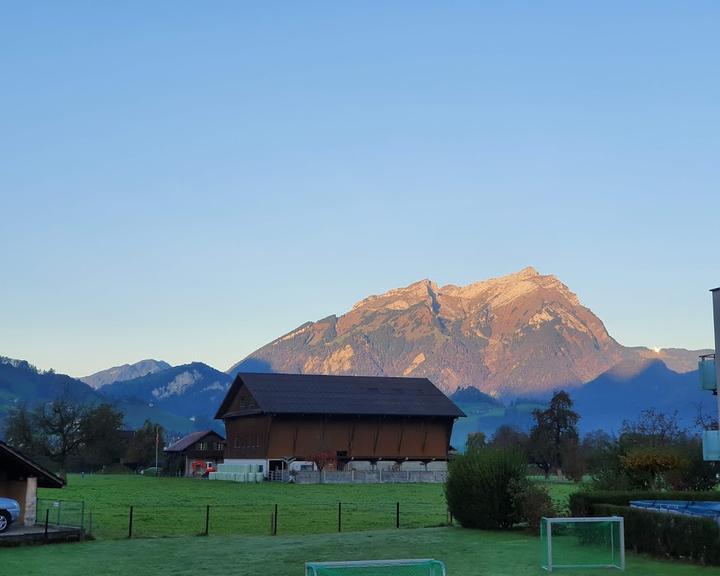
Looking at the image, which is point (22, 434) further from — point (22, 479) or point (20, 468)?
point (20, 468)

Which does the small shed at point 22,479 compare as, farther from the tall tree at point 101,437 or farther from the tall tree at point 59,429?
the tall tree at point 101,437

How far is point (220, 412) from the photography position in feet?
424

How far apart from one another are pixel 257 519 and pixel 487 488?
12330 millimetres

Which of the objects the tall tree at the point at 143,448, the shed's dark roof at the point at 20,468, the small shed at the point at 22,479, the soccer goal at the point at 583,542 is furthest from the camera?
the tall tree at the point at 143,448

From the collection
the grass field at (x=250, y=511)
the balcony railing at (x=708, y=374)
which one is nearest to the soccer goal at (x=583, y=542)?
the grass field at (x=250, y=511)

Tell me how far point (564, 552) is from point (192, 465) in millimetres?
117645

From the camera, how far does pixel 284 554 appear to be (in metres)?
30.4

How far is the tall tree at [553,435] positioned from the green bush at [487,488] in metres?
77.8

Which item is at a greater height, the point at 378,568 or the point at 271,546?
the point at 378,568

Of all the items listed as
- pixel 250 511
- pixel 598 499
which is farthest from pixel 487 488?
pixel 250 511

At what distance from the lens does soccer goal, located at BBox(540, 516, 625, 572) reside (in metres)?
27.1

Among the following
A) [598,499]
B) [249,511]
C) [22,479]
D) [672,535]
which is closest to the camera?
[672,535]

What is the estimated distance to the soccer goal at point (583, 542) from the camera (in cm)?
2711

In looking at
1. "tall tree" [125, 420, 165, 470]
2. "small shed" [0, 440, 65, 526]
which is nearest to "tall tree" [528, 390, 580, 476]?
"tall tree" [125, 420, 165, 470]
